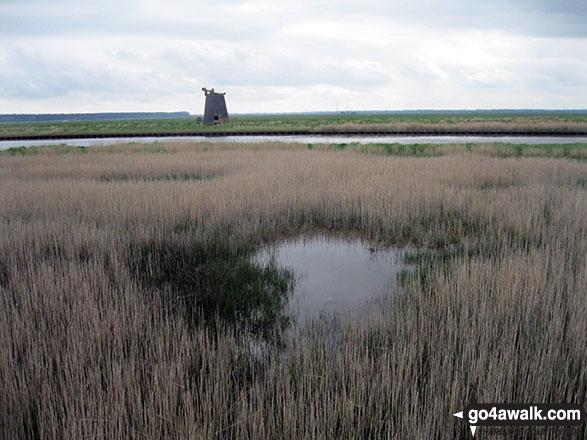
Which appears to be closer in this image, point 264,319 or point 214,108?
point 264,319

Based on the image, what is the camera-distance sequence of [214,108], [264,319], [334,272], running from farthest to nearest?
1. [214,108]
2. [334,272]
3. [264,319]

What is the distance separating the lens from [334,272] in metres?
6.62

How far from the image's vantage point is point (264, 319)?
4.82 metres

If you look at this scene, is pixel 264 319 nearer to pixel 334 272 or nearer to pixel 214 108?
pixel 334 272

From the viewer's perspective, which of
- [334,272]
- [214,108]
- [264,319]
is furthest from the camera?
[214,108]

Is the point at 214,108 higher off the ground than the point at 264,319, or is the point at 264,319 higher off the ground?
the point at 214,108

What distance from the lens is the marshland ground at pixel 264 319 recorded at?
114 inches

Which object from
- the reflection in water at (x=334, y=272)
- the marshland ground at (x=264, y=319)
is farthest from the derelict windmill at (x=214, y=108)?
the reflection in water at (x=334, y=272)

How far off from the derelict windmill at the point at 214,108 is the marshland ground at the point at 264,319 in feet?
185

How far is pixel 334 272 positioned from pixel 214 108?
2501 inches

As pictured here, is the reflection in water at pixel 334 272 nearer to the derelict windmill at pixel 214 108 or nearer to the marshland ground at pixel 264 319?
the marshland ground at pixel 264 319

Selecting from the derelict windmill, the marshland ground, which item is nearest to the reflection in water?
the marshland ground

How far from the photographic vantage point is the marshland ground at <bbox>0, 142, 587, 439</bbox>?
9.51 ft

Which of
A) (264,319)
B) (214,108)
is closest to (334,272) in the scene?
(264,319)
